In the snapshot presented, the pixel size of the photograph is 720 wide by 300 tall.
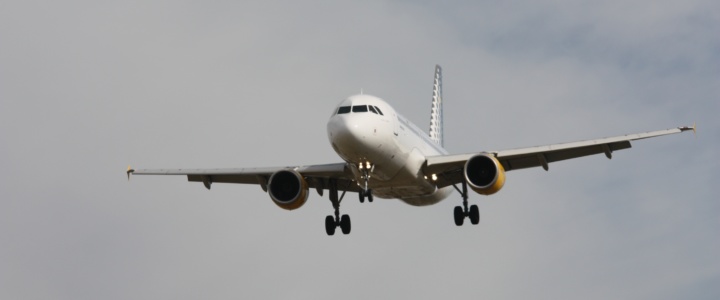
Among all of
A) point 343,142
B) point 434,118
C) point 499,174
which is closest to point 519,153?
point 499,174

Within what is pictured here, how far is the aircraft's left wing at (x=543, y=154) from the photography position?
153ft

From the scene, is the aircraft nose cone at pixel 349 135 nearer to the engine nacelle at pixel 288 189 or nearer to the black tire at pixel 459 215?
the engine nacelle at pixel 288 189

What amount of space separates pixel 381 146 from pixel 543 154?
7.09 m

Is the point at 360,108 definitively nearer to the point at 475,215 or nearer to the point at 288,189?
the point at 288,189

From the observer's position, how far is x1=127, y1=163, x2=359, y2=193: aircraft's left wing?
159 ft

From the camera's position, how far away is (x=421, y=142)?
49125 mm

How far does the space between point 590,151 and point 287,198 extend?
11.3 metres

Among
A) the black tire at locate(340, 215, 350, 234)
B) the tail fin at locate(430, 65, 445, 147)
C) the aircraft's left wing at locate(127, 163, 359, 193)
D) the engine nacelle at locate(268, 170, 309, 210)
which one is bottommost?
the black tire at locate(340, 215, 350, 234)

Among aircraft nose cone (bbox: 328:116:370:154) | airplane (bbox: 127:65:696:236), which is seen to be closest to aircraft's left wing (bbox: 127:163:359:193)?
airplane (bbox: 127:65:696:236)

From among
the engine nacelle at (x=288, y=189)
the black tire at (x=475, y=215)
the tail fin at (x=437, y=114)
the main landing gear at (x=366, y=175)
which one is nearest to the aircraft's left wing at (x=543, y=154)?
the black tire at (x=475, y=215)

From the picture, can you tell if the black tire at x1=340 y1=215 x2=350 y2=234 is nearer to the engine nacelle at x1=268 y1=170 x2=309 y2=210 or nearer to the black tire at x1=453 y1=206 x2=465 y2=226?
the engine nacelle at x1=268 y1=170 x2=309 y2=210

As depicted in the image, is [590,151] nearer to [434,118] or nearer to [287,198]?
[287,198]

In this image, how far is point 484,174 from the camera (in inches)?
1845

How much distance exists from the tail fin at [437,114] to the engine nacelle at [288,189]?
15488mm
